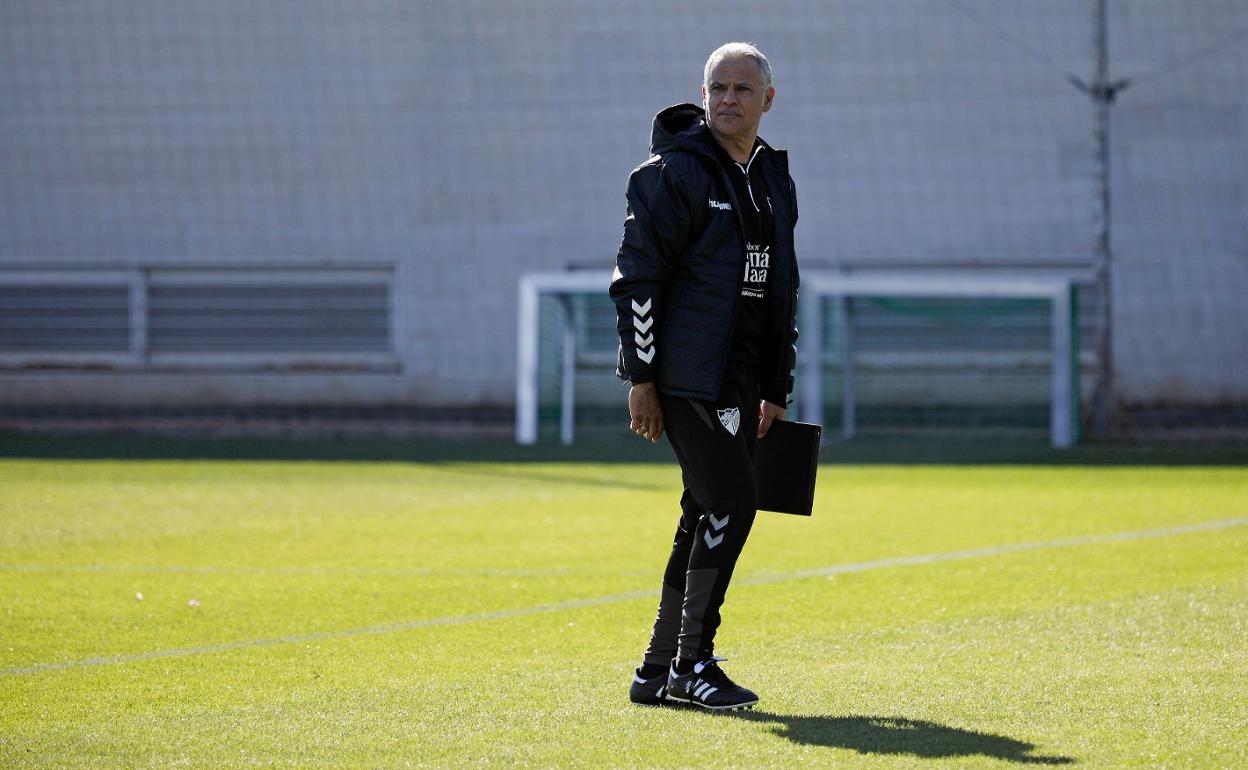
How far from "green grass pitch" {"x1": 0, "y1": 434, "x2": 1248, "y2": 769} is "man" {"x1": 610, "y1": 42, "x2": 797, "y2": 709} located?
277 mm

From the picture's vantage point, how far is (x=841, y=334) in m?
21.6

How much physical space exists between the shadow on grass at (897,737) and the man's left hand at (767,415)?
2.80 feet

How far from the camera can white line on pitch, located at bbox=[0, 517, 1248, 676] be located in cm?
565

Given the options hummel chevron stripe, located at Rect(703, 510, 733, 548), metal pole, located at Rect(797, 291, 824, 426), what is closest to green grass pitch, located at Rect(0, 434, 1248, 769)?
hummel chevron stripe, located at Rect(703, 510, 733, 548)

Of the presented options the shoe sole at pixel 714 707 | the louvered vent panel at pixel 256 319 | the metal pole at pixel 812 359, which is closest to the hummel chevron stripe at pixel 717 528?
the shoe sole at pixel 714 707

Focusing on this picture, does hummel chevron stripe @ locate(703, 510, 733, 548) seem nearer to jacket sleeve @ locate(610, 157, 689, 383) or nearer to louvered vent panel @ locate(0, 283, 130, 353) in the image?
jacket sleeve @ locate(610, 157, 689, 383)

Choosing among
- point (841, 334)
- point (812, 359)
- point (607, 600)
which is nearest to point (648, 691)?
point (607, 600)

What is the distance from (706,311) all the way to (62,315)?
21.2m

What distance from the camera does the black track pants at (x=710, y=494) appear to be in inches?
187

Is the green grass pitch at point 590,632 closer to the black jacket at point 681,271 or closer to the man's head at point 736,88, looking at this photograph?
the black jacket at point 681,271

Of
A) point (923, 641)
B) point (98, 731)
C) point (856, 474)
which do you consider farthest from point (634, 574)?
point (856, 474)

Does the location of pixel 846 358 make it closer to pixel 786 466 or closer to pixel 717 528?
pixel 786 466

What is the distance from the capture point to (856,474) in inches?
551

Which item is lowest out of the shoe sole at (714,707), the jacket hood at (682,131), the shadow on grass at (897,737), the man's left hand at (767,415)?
the shoe sole at (714,707)
